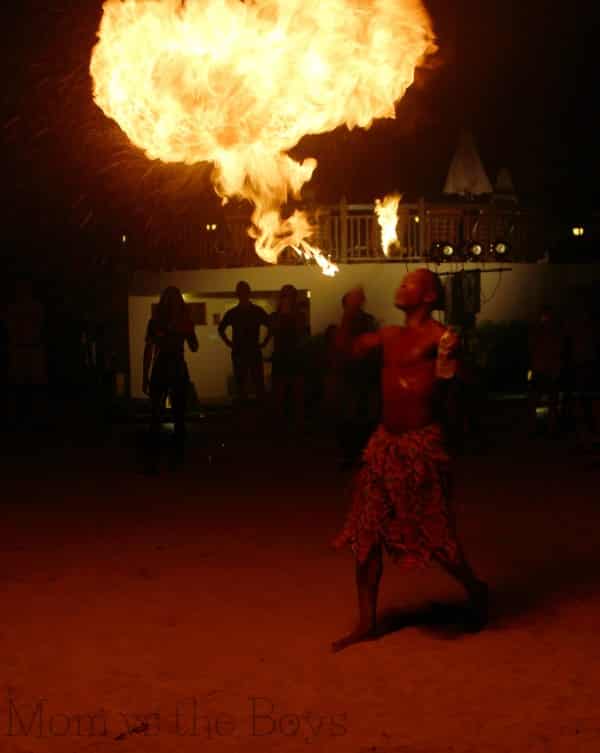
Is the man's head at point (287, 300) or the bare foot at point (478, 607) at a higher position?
the man's head at point (287, 300)

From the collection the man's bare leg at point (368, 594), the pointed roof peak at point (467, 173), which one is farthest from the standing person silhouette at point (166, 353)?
the pointed roof peak at point (467, 173)

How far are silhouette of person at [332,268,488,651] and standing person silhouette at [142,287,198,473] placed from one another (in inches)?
223

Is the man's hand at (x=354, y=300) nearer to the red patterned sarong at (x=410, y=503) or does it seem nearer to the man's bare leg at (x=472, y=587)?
the red patterned sarong at (x=410, y=503)

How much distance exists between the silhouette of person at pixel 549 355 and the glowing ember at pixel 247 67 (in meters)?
3.60

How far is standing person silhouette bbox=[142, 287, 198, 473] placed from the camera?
11.4m

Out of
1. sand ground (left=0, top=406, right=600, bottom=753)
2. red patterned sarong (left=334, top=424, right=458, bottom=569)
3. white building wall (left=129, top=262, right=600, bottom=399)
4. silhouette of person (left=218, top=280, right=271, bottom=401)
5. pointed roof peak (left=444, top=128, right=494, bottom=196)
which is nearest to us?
sand ground (left=0, top=406, right=600, bottom=753)

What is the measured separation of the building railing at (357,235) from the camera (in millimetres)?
21844

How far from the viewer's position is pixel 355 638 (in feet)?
18.8

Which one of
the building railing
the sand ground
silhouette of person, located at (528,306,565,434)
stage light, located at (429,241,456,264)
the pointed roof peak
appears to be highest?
the pointed roof peak

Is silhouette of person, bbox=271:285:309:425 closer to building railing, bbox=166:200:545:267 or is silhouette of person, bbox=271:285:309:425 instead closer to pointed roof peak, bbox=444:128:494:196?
building railing, bbox=166:200:545:267

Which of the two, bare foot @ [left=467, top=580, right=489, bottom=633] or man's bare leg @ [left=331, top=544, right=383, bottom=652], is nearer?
man's bare leg @ [left=331, top=544, right=383, bottom=652]

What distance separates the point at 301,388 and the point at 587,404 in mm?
3522

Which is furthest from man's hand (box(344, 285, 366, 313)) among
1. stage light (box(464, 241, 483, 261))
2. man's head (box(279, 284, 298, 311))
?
stage light (box(464, 241, 483, 261))

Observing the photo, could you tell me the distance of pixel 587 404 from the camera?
13.1m
